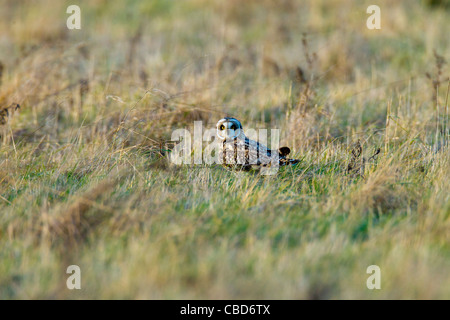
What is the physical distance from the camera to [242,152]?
4.73m

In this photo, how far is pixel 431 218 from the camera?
381cm

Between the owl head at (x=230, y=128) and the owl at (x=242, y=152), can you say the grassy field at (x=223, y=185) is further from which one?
the owl head at (x=230, y=128)

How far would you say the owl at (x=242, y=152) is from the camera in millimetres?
4688

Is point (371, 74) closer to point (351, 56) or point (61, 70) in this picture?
point (351, 56)

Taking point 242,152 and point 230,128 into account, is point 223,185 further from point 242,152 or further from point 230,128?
point 230,128

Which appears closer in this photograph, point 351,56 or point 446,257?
point 446,257

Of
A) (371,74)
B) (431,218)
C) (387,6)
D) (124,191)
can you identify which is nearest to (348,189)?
(431,218)

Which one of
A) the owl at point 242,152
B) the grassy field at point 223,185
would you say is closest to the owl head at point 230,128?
the owl at point 242,152

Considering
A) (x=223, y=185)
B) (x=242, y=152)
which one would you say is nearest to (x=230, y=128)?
(x=242, y=152)

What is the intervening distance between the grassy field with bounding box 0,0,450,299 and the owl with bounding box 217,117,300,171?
0.41 feet

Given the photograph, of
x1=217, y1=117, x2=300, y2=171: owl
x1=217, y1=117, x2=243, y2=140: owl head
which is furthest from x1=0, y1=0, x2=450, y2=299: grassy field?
x1=217, y1=117, x2=243, y2=140: owl head

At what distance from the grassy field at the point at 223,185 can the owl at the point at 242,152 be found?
0.13 m
